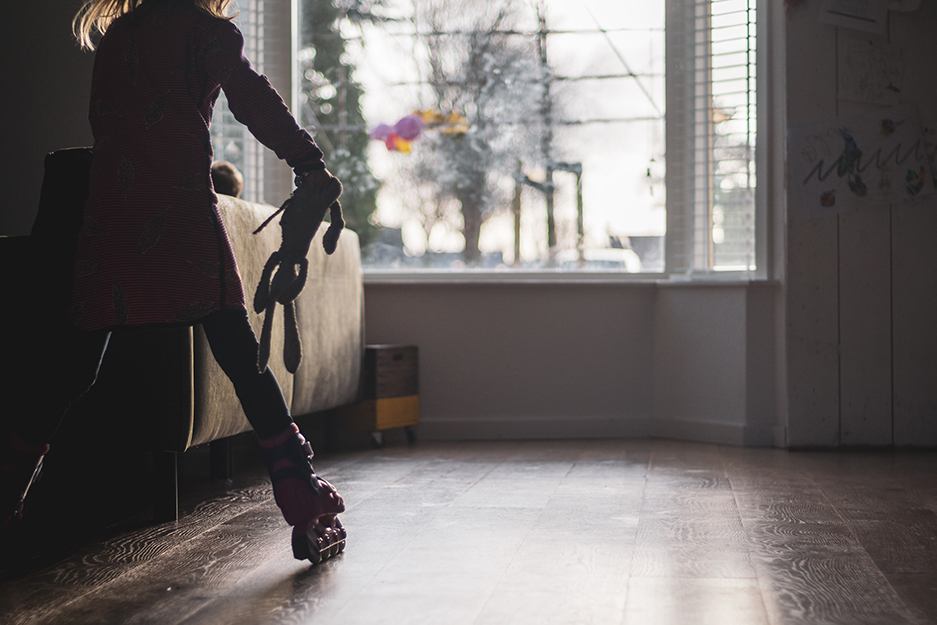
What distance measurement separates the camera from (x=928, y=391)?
10.4ft

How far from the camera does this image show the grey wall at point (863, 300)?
10.4ft

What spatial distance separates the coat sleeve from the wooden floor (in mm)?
757

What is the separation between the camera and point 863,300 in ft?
10.5

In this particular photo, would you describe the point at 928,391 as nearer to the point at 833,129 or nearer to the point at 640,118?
the point at 833,129

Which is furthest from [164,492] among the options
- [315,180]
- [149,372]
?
[315,180]

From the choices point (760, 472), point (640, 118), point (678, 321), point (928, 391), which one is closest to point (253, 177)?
point (640, 118)

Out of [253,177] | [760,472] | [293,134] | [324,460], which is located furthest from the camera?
[253,177]

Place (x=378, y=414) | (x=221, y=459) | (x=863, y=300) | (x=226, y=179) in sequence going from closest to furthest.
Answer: (x=221, y=459), (x=226, y=179), (x=863, y=300), (x=378, y=414)

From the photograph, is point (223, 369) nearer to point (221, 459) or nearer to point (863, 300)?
point (221, 459)

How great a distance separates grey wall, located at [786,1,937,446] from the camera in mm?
3182

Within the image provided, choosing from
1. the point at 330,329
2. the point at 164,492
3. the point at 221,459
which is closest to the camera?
the point at 164,492

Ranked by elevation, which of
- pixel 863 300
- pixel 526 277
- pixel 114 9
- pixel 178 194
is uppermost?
pixel 114 9

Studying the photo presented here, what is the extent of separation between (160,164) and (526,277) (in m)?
2.39

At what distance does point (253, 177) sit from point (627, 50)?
1.78m
